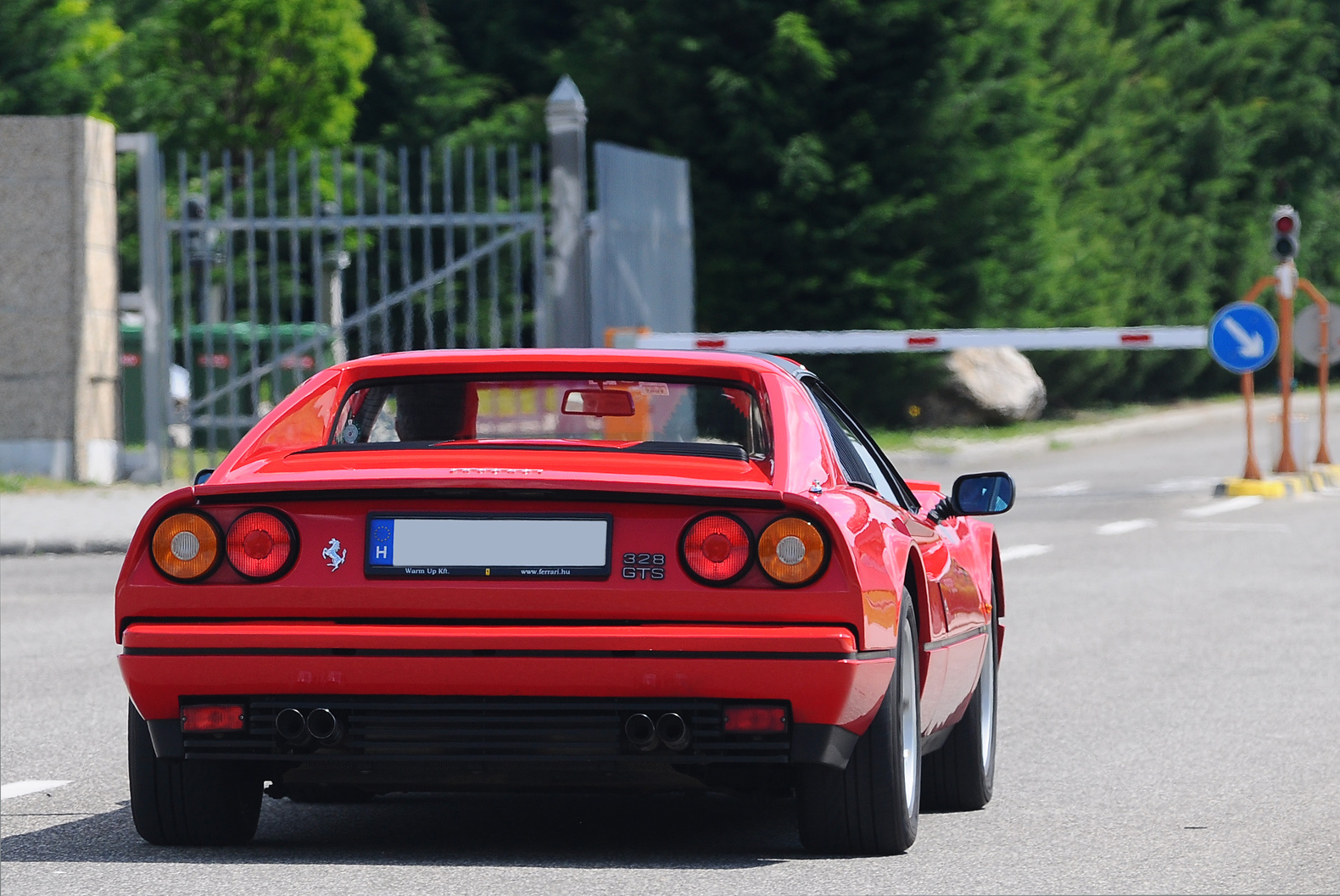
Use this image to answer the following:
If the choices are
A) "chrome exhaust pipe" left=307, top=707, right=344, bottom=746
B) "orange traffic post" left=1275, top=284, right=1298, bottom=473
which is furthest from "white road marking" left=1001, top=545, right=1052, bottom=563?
"chrome exhaust pipe" left=307, top=707, right=344, bottom=746

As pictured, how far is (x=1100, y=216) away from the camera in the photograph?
38125 millimetres

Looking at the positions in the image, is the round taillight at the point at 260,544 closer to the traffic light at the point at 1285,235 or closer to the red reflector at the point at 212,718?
the red reflector at the point at 212,718

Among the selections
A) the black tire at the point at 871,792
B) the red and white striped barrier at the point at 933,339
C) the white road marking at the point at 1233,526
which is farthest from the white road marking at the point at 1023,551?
the black tire at the point at 871,792

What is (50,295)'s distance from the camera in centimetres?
2019

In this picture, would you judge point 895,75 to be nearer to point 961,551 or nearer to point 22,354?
point 22,354

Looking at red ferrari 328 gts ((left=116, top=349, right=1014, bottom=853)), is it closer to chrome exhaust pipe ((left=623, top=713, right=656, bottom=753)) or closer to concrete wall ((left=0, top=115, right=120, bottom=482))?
chrome exhaust pipe ((left=623, top=713, right=656, bottom=753))

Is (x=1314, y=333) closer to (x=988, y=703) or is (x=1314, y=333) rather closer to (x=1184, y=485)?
(x=1184, y=485)

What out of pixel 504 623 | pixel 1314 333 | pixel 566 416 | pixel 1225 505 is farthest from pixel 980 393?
pixel 504 623

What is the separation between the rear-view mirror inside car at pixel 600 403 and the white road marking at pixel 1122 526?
1183 centimetres

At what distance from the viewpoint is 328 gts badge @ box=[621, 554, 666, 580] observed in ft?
16.9

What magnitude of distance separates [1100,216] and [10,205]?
21.9 meters

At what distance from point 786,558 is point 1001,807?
1.74m

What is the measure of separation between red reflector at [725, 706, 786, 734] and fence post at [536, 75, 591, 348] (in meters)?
15.2

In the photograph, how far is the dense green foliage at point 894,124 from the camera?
3100 centimetres
